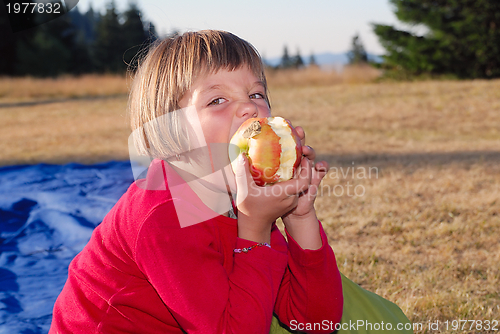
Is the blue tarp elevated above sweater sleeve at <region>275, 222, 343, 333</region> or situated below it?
below

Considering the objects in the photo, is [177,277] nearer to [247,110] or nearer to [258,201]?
[258,201]

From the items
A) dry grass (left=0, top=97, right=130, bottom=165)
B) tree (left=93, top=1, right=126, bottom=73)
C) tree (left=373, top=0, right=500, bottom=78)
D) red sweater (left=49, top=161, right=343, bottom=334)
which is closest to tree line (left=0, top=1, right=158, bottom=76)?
tree (left=93, top=1, right=126, bottom=73)

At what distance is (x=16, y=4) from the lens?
44.5 feet

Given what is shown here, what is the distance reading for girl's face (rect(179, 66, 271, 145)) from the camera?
122 centimetres

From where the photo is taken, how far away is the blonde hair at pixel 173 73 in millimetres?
1289

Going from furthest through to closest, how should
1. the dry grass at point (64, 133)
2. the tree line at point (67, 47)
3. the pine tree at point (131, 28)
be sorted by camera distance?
the pine tree at point (131, 28) → the tree line at point (67, 47) → the dry grass at point (64, 133)

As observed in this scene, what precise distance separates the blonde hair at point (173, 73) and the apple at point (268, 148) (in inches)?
8.5

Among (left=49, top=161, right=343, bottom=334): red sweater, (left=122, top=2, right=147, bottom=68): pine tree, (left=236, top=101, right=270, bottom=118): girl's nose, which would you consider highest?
(left=122, top=2, right=147, bottom=68): pine tree

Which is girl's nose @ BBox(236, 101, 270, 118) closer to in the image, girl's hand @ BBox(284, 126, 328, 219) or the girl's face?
the girl's face

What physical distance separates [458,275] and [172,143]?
1.79 m

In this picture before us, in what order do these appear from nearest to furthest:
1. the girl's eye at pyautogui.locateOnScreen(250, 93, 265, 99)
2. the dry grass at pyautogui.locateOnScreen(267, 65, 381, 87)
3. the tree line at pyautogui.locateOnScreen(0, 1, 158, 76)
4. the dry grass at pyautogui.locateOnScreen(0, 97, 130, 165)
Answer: the girl's eye at pyautogui.locateOnScreen(250, 93, 265, 99)
the dry grass at pyautogui.locateOnScreen(0, 97, 130, 165)
the dry grass at pyautogui.locateOnScreen(267, 65, 381, 87)
the tree line at pyautogui.locateOnScreen(0, 1, 158, 76)

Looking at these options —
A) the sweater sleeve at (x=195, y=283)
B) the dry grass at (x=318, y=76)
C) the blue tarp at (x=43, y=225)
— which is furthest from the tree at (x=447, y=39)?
the sweater sleeve at (x=195, y=283)

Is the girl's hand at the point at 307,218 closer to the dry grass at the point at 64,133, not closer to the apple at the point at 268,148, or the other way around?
the apple at the point at 268,148

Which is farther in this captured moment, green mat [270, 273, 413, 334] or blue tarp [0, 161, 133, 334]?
blue tarp [0, 161, 133, 334]
